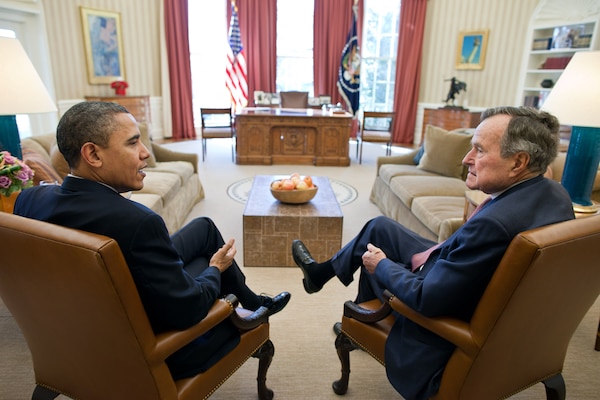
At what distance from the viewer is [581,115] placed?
6.63ft

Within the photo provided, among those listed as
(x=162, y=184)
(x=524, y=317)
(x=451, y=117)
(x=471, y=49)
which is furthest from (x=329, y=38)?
(x=524, y=317)

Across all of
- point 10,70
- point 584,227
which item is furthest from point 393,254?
point 10,70

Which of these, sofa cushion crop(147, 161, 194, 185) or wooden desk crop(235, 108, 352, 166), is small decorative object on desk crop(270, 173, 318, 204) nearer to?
sofa cushion crop(147, 161, 194, 185)

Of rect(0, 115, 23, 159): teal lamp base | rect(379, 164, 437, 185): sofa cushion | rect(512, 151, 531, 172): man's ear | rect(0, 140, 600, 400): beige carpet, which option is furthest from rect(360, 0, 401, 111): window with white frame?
rect(512, 151, 531, 172): man's ear

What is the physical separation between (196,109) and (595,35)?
265 inches

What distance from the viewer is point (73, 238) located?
3.15ft

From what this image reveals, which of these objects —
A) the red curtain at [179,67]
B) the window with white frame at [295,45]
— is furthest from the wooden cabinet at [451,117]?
the red curtain at [179,67]

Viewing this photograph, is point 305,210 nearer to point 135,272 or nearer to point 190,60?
point 135,272

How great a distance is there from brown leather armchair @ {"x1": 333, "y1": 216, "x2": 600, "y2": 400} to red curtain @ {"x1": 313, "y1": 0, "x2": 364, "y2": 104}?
23.4 feet

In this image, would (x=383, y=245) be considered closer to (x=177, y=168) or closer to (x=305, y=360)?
(x=305, y=360)

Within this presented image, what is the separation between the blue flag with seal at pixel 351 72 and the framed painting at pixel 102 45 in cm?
404

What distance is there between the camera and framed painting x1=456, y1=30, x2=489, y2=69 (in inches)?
281

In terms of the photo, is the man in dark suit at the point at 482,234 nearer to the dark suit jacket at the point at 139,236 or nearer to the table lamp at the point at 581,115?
the dark suit jacket at the point at 139,236

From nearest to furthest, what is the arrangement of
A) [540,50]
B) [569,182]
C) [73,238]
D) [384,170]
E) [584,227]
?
[73,238], [584,227], [569,182], [384,170], [540,50]
